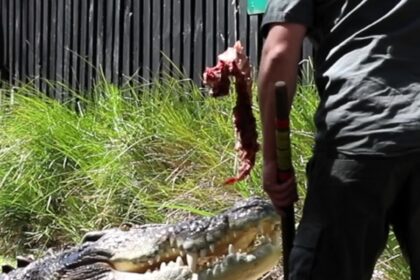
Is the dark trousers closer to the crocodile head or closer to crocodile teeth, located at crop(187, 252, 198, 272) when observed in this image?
the crocodile head

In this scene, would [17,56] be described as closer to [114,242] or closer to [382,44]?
[114,242]

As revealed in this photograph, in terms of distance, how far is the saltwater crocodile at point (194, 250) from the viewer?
381 centimetres

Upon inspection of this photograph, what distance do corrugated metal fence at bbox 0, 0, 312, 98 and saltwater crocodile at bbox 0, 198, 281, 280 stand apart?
3.84 metres

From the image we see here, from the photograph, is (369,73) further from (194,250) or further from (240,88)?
(194,250)

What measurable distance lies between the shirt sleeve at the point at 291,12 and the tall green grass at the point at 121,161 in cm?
276

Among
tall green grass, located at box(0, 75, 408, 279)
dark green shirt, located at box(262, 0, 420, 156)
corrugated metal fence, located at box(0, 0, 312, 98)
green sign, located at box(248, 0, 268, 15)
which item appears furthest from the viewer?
corrugated metal fence, located at box(0, 0, 312, 98)

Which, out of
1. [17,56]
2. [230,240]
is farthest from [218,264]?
[17,56]

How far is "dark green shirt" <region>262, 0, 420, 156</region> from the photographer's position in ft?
10.0

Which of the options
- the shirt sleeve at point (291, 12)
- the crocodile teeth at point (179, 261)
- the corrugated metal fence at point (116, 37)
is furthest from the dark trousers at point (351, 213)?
the corrugated metal fence at point (116, 37)

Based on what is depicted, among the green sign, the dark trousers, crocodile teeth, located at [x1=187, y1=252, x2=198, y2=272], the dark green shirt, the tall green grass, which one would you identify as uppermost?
the dark green shirt

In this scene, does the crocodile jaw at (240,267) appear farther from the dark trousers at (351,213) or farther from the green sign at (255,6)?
the green sign at (255,6)

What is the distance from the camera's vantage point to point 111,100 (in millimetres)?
8211

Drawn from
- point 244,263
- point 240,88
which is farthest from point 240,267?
point 240,88

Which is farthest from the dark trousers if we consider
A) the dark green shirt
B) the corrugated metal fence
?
the corrugated metal fence
